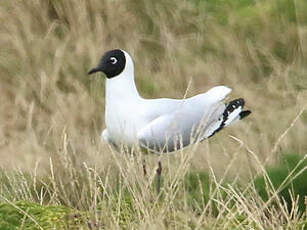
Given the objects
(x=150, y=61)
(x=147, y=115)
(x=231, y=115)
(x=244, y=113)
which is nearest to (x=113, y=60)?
(x=147, y=115)

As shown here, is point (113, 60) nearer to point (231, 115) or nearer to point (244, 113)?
point (231, 115)

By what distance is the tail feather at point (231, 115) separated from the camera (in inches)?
279

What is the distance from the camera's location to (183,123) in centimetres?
670

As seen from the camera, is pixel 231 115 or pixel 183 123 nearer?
pixel 183 123

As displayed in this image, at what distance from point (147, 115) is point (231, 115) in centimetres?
91

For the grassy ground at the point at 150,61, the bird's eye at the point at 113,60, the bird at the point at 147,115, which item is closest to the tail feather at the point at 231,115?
the bird at the point at 147,115

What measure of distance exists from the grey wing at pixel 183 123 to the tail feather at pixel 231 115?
0.01 metres

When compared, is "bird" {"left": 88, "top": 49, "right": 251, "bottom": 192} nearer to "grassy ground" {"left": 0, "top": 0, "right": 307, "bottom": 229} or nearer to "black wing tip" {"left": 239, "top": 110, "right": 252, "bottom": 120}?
"black wing tip" {"left": 239, "top": 110, "right": 252, "bottom": 120}

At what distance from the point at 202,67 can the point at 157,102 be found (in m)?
2.59

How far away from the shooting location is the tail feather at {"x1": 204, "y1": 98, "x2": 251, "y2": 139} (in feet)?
23.3

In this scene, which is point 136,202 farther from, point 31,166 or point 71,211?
point 31,166

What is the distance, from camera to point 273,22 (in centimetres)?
961

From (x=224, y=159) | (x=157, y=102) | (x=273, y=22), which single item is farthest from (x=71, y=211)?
(x=273, y=22)

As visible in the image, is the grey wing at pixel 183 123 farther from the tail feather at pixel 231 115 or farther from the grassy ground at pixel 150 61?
the grassy ground at pixel 150 61
